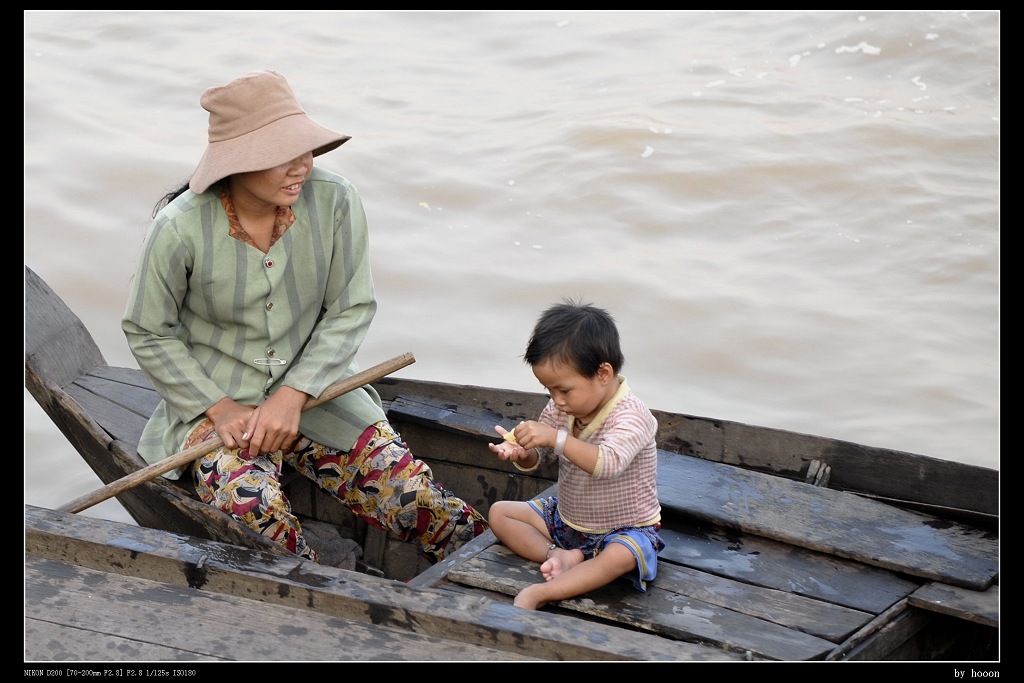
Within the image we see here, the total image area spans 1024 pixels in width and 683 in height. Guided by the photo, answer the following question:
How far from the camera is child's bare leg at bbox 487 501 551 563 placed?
2623mm

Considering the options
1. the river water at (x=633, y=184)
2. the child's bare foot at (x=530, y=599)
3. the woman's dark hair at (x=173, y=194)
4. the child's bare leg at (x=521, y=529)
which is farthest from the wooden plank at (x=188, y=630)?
the river water at (x=633, y=184)

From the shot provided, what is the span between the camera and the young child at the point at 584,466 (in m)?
2.37

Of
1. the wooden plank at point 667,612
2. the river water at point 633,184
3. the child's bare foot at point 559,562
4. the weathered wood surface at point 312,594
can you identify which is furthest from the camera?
the river water at point 633,184

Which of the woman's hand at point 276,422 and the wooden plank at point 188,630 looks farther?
the woman's hand at point 276,422

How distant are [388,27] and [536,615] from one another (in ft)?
33.4

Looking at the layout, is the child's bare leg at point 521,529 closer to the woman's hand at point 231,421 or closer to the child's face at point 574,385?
the child's face at point 574,385

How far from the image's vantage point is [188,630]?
220 cm

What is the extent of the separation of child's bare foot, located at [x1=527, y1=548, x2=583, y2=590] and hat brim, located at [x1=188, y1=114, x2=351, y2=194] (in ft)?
3.51

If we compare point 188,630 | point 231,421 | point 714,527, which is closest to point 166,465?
point 231,421

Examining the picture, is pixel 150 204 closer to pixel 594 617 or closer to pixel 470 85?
pixel 470 85

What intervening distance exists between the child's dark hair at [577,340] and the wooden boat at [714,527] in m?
0.53

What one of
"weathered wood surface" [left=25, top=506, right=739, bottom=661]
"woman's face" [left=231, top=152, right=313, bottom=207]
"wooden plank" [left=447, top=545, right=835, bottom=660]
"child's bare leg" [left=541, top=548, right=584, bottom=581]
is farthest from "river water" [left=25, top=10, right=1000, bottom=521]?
"child's bare leg" [left=541, top=548, right=584, bottom=581]

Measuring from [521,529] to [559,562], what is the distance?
6.4 inches

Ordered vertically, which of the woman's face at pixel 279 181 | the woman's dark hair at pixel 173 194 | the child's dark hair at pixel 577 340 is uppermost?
the woman's face at pixel 279 181
